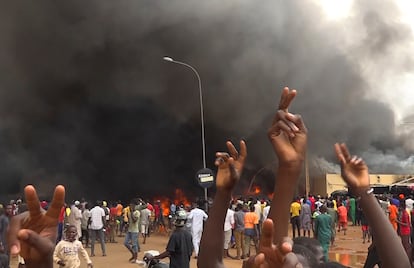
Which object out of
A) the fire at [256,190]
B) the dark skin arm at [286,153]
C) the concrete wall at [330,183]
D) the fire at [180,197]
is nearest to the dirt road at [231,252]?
the dark skin arm at [286,153]

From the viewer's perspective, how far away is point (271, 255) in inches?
53.1

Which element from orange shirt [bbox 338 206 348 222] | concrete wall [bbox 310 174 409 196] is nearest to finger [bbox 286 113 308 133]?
orange shirt [bbox 338 206 348 222]

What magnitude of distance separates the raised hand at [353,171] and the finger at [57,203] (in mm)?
906

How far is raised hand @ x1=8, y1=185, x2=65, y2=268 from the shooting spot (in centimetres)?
144

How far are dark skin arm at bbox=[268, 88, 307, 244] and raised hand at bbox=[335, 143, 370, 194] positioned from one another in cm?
16

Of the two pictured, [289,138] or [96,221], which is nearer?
[289,138]

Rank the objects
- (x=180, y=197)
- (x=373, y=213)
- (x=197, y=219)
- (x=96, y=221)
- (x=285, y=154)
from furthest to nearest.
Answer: (x=180, y=197), (x=96, y=221), (x=197, y=219), (x=285, y=154), (x=373, y=213)

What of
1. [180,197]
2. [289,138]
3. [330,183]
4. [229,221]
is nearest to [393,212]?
[229,221]

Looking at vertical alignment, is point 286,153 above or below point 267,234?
above

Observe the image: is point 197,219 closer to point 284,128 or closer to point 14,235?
point 284,128

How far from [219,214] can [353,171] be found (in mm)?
515

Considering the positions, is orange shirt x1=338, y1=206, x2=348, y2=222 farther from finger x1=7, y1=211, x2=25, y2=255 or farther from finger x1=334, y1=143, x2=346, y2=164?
finger x1=7, y1=211, x2=25, y2=255

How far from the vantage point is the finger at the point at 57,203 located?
1473 millimetres

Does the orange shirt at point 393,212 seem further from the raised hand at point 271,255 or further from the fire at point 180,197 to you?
the fire at point 180,197
